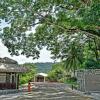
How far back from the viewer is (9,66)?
4212 cm

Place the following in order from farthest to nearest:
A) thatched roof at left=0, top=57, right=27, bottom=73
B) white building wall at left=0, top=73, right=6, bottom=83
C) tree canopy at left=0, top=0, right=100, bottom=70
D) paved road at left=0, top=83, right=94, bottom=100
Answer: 1. white building wall at left=0, top=73, right=6, bottom=83
2. thatched roof at left=0, top=57, right=27, bottom=73
3. paved road at left=0, top=83, right=94, bottom=100
4. tree canopy at left=0, top=0, right=100, bottom=70

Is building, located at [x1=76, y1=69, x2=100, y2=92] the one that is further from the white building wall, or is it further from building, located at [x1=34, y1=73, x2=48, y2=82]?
building, located at [x1=34, y1=73, x2=48, y2=82]

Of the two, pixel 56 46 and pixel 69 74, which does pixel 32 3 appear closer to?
pixel 56 46

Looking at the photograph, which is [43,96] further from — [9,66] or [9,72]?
[9,72]

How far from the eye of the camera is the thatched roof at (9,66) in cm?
4104

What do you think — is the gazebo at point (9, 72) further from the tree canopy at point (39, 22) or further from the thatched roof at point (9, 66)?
the tree canopy at point (39, 22)

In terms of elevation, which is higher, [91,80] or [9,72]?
[9,72]

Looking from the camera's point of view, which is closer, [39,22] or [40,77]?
[39,22]

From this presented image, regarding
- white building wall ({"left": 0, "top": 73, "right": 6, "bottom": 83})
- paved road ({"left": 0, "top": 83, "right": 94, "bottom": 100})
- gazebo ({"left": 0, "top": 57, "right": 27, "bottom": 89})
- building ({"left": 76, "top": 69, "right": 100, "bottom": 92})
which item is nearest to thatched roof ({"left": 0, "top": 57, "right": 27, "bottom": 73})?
gazebo ({"left": 0, "top": 57, "right": 27, "bottom": 89})

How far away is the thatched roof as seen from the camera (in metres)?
41.0

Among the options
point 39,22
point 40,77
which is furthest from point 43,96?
point 40,77

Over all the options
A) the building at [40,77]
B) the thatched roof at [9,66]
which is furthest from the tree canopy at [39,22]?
the building at [40,77]

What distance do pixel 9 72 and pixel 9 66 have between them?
2.55 ft

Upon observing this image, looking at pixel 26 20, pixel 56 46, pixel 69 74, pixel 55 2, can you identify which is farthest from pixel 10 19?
pixel 69 74
